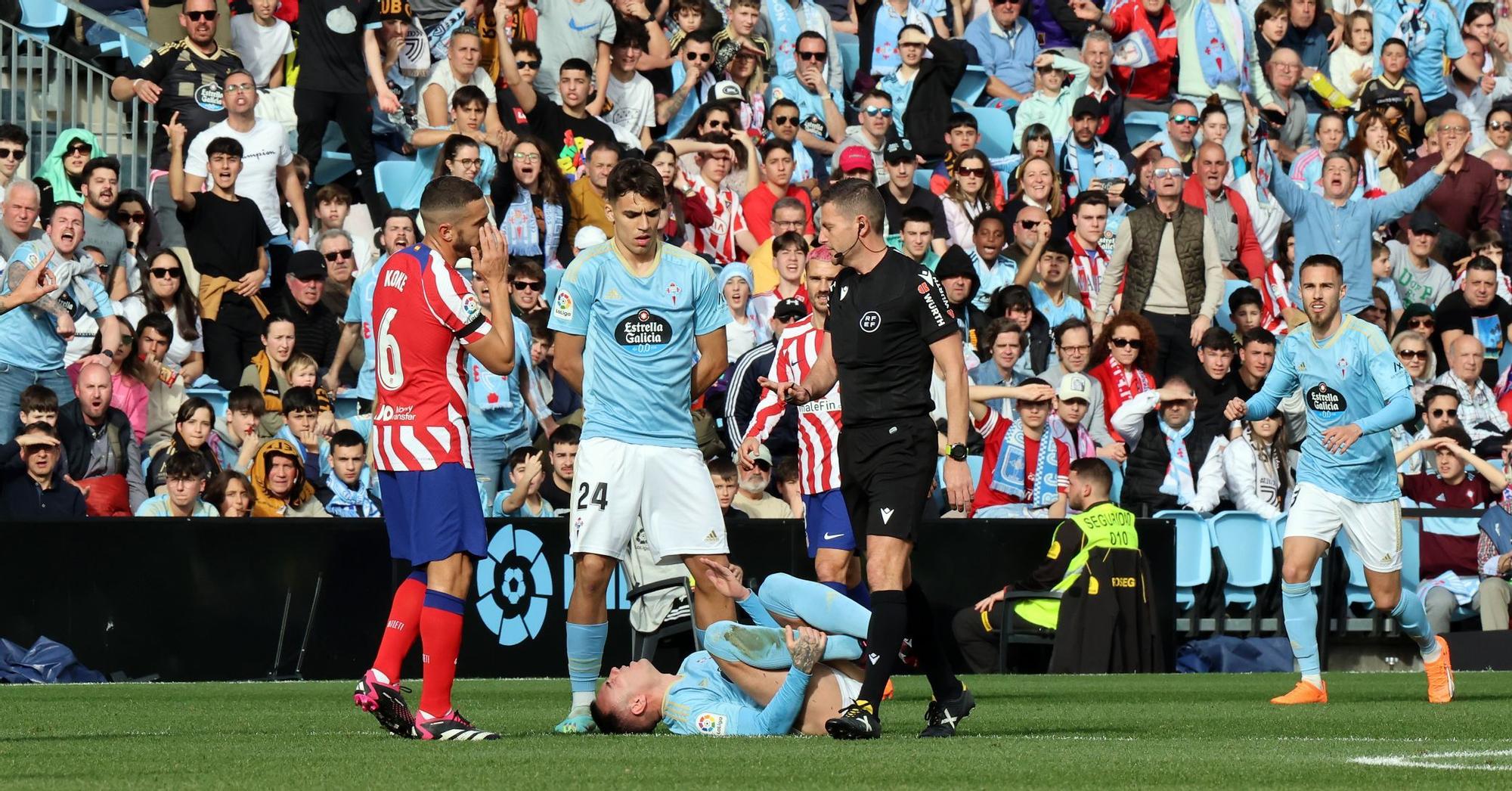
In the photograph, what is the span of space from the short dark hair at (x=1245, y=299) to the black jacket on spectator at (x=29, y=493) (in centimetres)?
974

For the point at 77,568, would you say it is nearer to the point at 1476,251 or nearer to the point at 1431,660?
the point at 1431,660

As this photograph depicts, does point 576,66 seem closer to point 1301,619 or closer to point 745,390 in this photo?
point 745,390

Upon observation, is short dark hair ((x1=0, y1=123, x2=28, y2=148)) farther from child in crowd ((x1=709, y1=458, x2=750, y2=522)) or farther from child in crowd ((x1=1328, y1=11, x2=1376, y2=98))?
child in crowd ((x1=1328, y1=11, x2=1376, y2=98))

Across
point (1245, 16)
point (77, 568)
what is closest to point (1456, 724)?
point (77, 568)

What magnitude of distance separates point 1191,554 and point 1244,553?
45cm

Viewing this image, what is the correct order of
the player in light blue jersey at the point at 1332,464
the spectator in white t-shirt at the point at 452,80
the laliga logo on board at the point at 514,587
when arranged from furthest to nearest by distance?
1. the spectator in white t-shirt at the point at 452,80
2. the laliga logo on board at the point at 514,587
3. the player in light blue jersey at the point at 1332,464

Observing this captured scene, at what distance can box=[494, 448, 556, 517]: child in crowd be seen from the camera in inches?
566

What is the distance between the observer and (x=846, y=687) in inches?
320

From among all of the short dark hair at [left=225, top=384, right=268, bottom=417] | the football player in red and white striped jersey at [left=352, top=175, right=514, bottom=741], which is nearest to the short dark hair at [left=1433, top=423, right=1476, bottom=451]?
Result: the short dark hair at [left=225, top=384, right=268, bottom=417]

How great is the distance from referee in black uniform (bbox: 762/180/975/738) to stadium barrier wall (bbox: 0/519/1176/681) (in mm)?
4734

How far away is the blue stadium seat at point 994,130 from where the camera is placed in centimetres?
2078

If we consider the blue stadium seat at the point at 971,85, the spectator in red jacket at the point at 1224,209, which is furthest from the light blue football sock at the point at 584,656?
the blue stadium seat at the point at 971,85

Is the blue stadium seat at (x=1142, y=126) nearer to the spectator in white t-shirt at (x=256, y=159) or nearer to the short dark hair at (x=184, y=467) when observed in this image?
the spectator in white t-shirt at (x=256, y=159)

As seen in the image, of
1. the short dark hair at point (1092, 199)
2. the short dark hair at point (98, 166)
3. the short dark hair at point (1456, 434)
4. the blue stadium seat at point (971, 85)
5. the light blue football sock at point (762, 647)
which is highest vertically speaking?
the blue stadium seat at point (971, 85)
